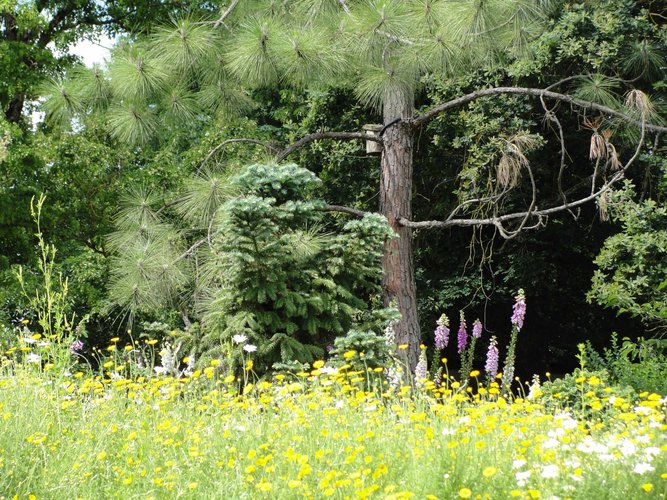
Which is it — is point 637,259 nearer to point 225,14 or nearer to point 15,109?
point 225,14

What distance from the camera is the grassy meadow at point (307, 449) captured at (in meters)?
2.67

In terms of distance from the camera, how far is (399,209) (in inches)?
303

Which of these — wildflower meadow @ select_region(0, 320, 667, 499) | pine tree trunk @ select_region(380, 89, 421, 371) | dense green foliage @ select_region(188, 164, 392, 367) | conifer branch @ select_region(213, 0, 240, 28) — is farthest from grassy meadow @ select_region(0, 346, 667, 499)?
conifer branch @ select_region(213, 0, 240, 28)

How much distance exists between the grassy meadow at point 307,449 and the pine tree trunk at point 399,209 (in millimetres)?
3534

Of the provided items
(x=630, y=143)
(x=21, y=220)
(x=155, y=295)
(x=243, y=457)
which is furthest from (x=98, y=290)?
(x=243, y=457)

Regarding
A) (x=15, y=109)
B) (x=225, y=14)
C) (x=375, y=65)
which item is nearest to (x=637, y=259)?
(x=375, y=65)

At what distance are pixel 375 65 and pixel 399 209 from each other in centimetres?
177

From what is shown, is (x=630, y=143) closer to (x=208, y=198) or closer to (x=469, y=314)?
(x=469, y=314)

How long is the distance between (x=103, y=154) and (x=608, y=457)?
8.72m

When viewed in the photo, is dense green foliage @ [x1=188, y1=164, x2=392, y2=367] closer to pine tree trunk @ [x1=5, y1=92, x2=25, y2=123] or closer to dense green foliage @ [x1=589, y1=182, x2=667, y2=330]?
dense green foliage @ [x1=589, y1=182, x2=667, y2=330]

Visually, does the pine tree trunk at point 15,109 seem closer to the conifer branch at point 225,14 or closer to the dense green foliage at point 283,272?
the conifer branch at point 225,14

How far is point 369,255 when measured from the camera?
6.04 metres

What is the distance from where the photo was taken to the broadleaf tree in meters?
5.93

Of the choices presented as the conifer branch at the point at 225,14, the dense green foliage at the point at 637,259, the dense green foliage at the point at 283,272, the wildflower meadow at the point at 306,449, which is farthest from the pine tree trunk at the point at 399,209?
the wildflower meadow at the point at 306,449
